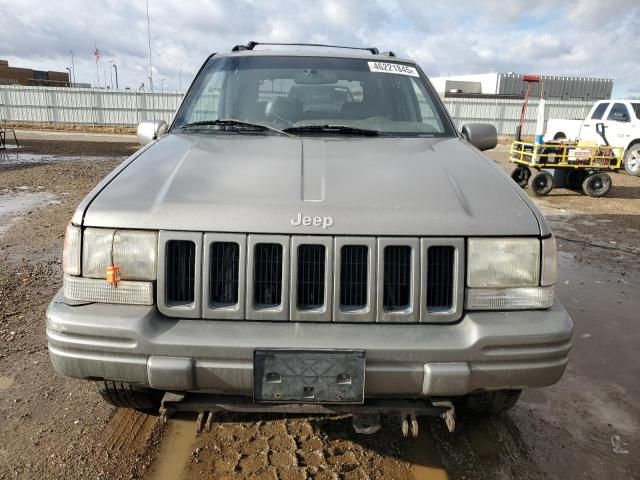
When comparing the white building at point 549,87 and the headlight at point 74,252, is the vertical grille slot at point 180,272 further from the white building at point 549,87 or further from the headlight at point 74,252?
the white building at point 549,87

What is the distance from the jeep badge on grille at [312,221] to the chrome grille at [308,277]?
52mm

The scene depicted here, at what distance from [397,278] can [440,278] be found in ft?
0.60

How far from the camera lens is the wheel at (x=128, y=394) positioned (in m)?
2.32

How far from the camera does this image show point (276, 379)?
195 cm

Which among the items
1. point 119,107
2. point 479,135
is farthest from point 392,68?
point 119,107

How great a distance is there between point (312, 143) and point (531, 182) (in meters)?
9.38

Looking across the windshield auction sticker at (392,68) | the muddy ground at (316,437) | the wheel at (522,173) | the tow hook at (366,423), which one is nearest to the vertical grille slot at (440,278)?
the tow hook at (366,423)

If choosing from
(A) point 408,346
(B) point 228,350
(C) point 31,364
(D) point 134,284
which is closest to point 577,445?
(A) point 408,346

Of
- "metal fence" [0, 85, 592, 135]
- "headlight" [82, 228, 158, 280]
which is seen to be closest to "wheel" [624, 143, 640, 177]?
"headlight" [82, 228, 158, 280]

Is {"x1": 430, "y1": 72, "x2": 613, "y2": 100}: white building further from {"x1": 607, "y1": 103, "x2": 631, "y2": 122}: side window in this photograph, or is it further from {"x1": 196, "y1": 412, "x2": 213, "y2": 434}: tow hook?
{"x1": 196, "y1": 412, "x2": 213, "y2": 434}: tow hook

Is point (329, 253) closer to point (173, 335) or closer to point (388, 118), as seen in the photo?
point (173, 335)

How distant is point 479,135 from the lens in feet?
11.6

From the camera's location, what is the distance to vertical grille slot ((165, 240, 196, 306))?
2055mm

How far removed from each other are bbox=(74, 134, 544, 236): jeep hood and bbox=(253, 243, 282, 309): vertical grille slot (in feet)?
0.30
